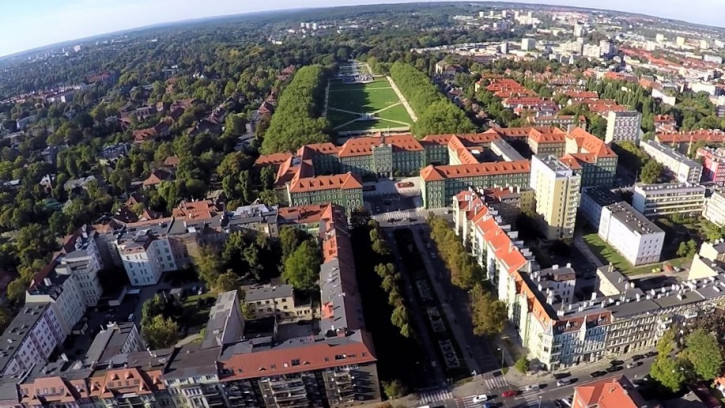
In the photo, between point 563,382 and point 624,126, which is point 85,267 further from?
point 624,126

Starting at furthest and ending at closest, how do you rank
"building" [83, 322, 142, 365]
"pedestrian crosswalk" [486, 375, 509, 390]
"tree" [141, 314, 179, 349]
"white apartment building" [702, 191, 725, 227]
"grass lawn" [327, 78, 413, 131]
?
"grass lawn" [327, 78, 413, 131], "white apartment building" [702, 191, 725, 227], "tree" [141, 314, 179, 349], "building" [83, 322, 142, 365], "pedestrian crosswalk" [486, 375, 509, 390]

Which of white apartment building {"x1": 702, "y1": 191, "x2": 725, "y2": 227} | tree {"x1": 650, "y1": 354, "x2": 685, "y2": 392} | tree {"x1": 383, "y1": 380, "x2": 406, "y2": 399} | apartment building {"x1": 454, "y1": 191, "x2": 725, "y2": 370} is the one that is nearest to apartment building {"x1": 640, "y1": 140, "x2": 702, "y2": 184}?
white apartment building {"x1": 702, "y1": 191, "x2": 725, "y2": 227}

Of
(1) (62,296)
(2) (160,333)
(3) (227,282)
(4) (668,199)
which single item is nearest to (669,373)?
(4) (668,199)

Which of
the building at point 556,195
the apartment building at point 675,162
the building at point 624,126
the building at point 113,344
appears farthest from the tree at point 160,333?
the building at point 624,126

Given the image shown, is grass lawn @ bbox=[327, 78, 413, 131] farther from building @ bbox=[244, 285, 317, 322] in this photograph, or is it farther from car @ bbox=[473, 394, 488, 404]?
car @ bbox=[473, 394, 488, 404]

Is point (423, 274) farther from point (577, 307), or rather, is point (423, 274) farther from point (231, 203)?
point (231, 203)
